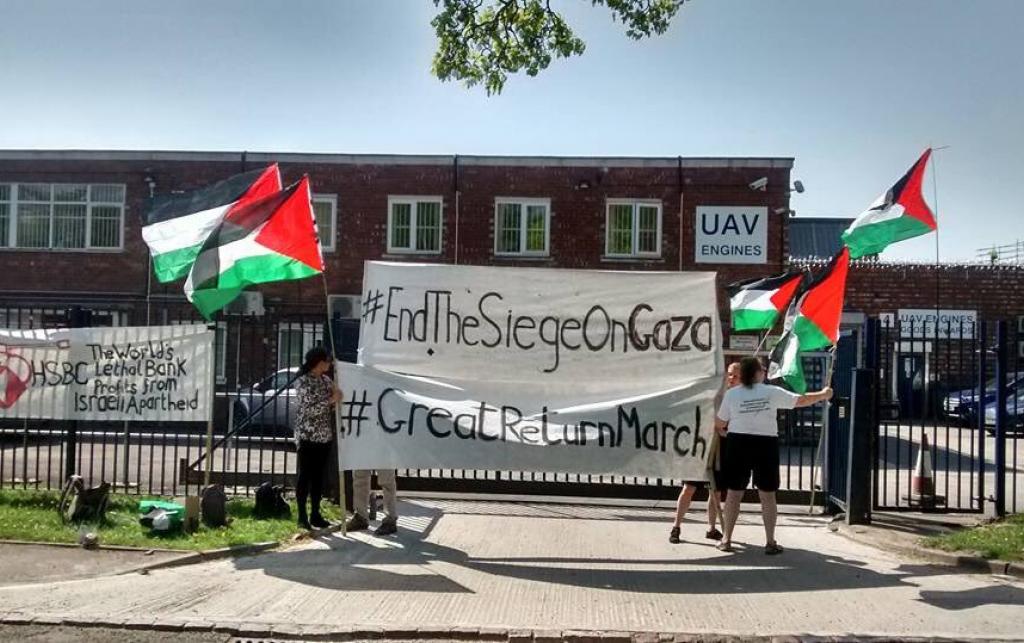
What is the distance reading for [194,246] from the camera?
27.5ft

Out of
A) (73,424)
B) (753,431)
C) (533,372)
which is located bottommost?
(73,424)

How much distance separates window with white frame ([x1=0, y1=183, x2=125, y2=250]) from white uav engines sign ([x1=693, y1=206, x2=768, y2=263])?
51.0ft

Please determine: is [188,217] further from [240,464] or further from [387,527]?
[240,464]

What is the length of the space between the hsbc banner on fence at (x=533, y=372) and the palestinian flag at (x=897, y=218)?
165 centimetres

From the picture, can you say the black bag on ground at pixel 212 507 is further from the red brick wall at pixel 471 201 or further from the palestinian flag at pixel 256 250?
the red brick wall at pixel 471 201

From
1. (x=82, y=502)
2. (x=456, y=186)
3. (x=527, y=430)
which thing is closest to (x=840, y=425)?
(x=527, y=430)

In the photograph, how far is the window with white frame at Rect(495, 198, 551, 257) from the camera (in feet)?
81.5

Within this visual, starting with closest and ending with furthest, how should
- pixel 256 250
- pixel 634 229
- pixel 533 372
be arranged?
pixel 256 250 < pixel 533 372 < pixel 634 229

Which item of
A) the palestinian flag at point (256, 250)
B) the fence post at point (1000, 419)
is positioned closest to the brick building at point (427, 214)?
the fence post at point (1000, 419)

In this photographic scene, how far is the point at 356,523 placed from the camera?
351 inches

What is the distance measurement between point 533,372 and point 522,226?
1664 centimetres

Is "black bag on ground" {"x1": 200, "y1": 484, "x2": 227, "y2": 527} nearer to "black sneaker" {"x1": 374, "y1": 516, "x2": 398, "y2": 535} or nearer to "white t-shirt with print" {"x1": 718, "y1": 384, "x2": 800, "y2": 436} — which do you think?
"black sneaker" {"x1": 374, "y1": 516, "x2": 398, "y2": 535}

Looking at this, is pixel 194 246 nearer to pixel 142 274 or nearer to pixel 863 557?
pixel 863 557

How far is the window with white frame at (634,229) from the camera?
24703 mm
